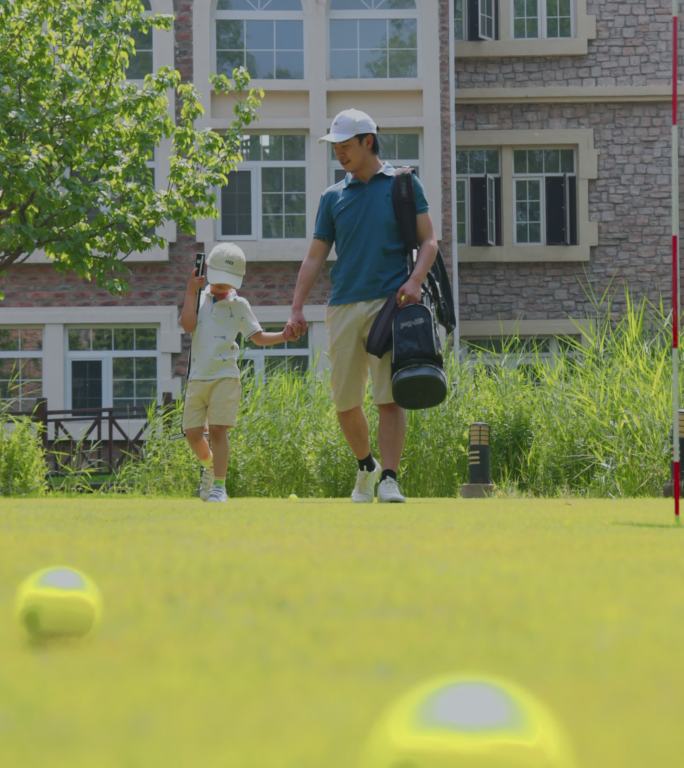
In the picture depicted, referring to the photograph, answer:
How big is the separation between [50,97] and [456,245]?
889 centimetres

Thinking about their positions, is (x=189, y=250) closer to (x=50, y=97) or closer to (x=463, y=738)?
(x=50, y=97)

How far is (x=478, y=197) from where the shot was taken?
25172mm

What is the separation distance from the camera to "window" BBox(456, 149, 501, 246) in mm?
25109

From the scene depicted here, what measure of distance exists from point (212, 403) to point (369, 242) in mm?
1795

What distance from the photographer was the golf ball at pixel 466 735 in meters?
1.33

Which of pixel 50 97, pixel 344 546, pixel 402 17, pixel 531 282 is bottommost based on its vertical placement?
pixel 344 546

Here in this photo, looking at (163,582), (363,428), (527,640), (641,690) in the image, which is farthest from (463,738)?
(363,428)

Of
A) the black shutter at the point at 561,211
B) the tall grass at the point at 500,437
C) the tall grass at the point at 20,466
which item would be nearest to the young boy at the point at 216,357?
the tall grass at the point at 500,437

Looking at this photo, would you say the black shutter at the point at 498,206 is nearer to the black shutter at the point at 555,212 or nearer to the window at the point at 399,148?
the black shutter at the point at 555,212

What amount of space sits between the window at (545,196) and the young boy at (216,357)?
16.4 metres

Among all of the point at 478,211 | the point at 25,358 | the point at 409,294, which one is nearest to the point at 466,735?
A: the point at 409,294

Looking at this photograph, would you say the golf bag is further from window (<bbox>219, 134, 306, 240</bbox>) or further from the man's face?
window (<bbox>219, 134, 306, 240</bbox>)

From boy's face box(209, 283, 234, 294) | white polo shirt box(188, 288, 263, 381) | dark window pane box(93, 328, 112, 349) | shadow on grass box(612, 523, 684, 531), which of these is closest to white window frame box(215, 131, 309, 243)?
dark window pane box(93, 328, 112, 349)

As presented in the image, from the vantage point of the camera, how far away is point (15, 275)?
2425cm
